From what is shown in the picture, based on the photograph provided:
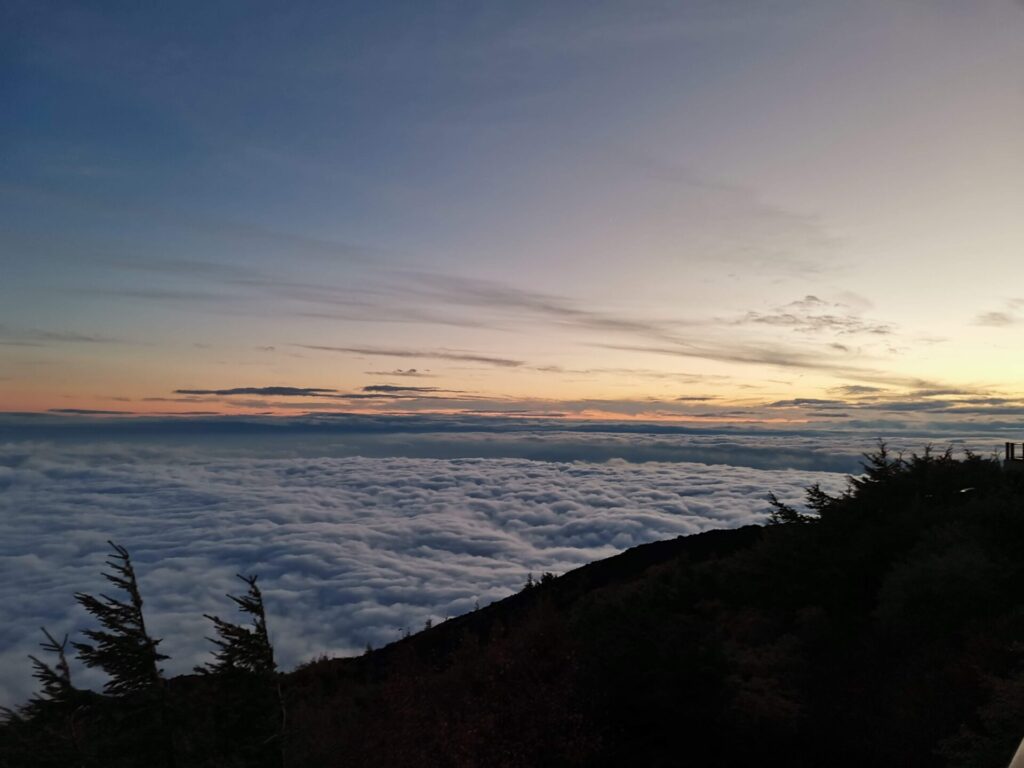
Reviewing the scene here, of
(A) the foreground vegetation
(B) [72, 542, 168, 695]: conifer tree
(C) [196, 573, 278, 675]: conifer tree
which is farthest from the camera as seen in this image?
(C) [196, 573, 278, 675]: conifer tree

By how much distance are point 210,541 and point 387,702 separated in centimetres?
17177

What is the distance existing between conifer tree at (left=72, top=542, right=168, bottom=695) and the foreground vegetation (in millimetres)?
45

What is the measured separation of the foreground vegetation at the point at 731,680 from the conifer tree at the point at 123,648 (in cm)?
4

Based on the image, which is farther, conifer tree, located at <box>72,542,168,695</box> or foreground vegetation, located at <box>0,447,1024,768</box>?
conifer tree, located at <box>72,542,168,695</box>

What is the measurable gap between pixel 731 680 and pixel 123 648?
42.2 feet

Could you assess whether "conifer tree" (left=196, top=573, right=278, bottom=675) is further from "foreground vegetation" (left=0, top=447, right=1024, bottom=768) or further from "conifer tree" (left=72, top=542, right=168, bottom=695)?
"conifer tree" (left=72, top=542, right=168, bottom=695)

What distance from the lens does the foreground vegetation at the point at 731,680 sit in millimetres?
12352

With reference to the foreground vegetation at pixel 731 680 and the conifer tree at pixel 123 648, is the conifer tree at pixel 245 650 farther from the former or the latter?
the conifer tree at pixel 123 648

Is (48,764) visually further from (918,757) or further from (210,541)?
(210,541)

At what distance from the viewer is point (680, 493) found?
15800 cm

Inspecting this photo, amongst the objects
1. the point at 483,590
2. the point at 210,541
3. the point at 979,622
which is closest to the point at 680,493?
the point at 483,590

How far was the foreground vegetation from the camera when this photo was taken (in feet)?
40.5

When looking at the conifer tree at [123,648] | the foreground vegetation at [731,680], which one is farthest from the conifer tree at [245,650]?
the conifer tree at [123,648]

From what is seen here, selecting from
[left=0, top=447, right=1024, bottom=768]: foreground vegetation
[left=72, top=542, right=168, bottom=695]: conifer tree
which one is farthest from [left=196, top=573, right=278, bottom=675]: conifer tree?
[left=72, top=542, right=168, bottom=695]: conifer tree
